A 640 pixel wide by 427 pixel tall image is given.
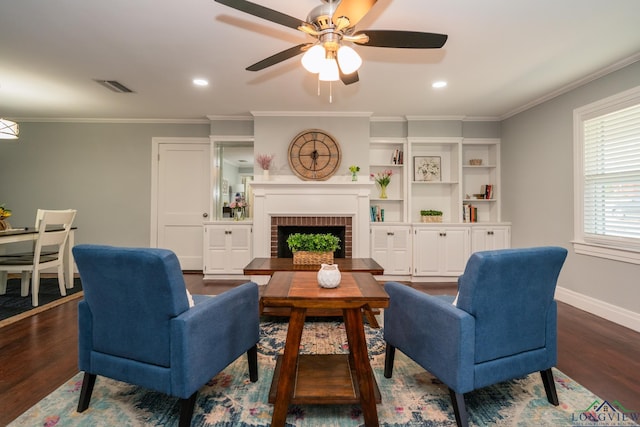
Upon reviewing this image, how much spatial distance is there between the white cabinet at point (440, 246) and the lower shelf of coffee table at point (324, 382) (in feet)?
9.44

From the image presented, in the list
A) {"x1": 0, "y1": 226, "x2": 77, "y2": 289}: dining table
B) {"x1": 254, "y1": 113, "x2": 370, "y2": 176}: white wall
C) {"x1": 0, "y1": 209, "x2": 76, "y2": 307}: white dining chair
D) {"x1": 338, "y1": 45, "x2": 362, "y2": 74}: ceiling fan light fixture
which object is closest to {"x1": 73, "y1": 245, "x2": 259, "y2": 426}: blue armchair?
{"x1": 338, "y1": 45, "x2": 362, "y2": 74}: ceiling fan light fixture

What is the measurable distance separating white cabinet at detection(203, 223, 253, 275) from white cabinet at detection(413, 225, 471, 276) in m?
2.47

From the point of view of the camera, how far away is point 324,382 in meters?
1.70

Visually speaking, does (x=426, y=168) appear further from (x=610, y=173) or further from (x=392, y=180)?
(x=610, y=173)

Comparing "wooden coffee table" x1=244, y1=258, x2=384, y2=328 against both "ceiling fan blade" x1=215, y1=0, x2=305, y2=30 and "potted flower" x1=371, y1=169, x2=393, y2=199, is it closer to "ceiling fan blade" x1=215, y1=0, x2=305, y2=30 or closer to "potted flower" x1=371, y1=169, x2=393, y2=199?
"potted flower" x1=371, y1=169, x2=393, y2=199

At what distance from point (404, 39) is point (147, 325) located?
205 centimetres

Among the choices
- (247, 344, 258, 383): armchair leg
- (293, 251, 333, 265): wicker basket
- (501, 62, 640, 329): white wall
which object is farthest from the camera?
(293, 251, 333, 265): wicker basket

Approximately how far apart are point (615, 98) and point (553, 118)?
0.76 m

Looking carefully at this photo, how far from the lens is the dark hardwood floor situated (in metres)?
1.83

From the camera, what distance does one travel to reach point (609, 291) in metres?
3.06

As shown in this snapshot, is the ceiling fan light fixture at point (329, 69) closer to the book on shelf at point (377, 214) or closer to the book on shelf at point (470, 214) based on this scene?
the book on shelf at point (377, 214)

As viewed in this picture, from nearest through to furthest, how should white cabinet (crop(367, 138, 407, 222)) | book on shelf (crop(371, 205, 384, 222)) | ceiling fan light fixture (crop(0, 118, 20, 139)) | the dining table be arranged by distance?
the dining table, ceiling fan light fixture (crop(0, 118, 20, 139)), book on shelf (crop(371, 205, 384, 222)), white cabinet (crop(367, 138, 407, 222))

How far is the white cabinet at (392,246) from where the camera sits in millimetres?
4543

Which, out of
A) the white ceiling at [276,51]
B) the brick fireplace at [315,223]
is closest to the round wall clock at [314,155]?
the white ceiling at [276,51]
